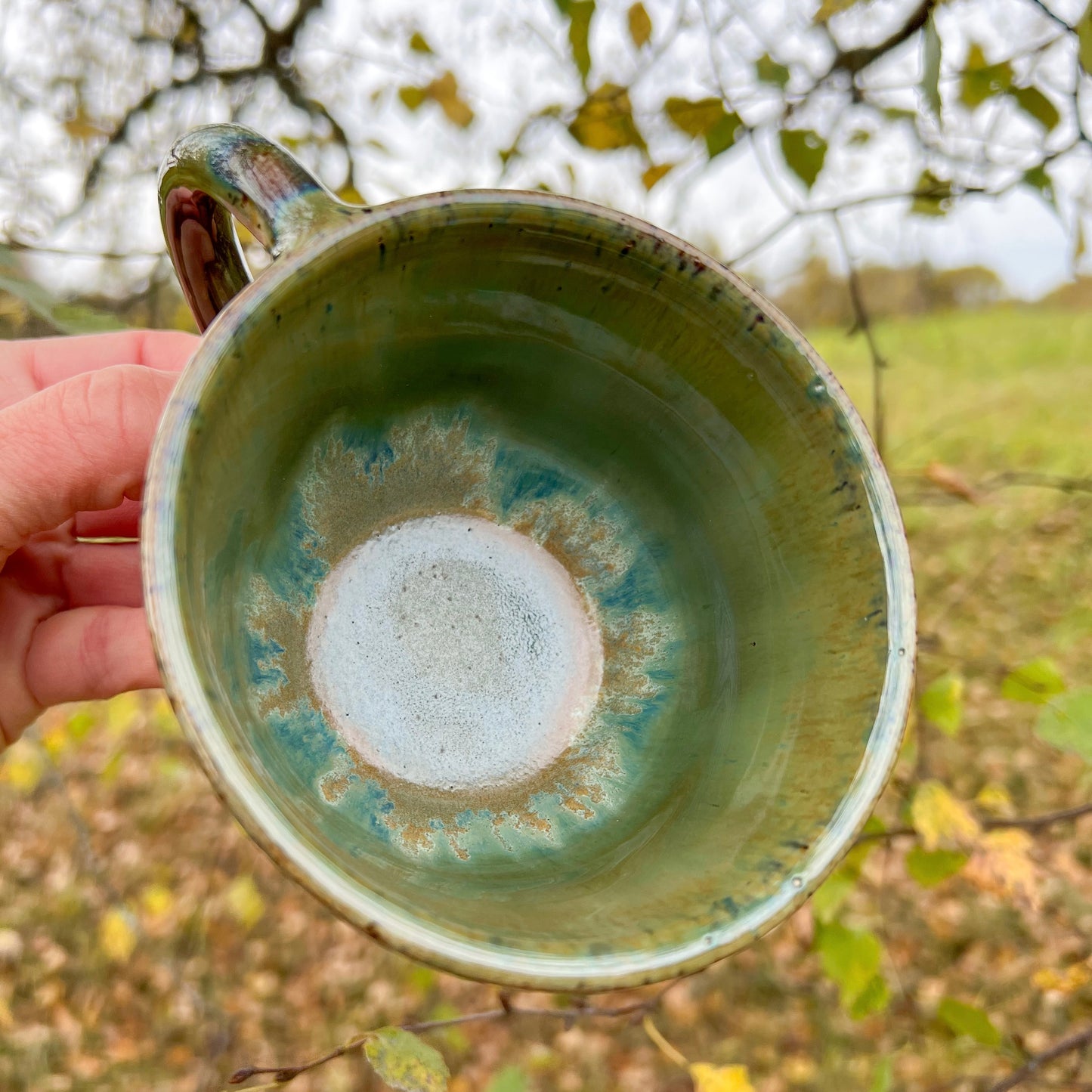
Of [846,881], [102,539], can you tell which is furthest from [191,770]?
[846,881]

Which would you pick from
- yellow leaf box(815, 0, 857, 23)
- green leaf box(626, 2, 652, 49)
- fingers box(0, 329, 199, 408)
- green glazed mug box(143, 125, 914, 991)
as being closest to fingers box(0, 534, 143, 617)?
fingers box(0, 329, 199, 408)

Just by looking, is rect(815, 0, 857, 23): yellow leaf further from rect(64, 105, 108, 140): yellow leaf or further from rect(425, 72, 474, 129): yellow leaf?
rect(64, 105, 108, 140): yellow leaf

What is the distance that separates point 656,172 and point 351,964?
1622 mm

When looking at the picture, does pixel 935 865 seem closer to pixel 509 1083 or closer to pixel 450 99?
pixel 509 1083

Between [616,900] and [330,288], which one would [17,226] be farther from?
[616,900]

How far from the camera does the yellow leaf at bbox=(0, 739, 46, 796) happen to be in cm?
193

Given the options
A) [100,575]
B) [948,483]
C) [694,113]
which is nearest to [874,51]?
[694,113]

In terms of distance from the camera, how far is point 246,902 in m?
1.76

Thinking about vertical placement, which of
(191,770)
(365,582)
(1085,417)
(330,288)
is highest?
(1085,417)

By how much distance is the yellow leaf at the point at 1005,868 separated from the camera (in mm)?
961

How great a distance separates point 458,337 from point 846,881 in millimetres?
781

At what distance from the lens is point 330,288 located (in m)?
0.66

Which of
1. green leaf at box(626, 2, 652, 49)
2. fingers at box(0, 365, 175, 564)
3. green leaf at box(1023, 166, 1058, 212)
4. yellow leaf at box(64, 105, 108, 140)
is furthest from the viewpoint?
yellow leaf at box(64, 105, 108, 140)

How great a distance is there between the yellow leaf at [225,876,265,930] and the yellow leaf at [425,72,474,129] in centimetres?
150
